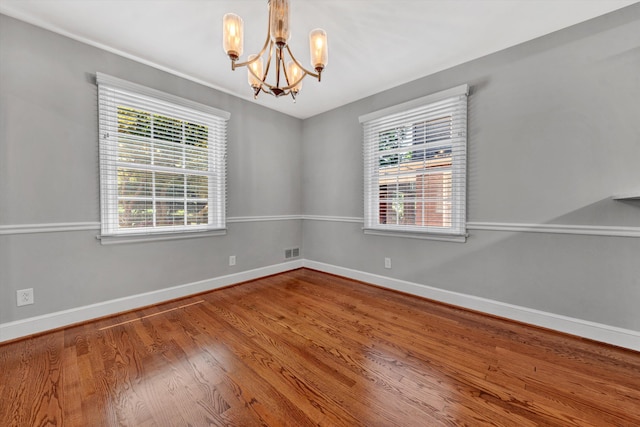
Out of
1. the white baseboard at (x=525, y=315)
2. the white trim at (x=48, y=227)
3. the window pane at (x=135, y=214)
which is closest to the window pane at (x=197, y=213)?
the window pane at (x=135, y=214)

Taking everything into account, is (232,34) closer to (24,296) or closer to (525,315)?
(24,296)

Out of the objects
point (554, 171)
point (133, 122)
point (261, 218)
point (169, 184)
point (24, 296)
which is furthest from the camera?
point (261, 218)

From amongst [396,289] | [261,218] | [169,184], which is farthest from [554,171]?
[169,184]

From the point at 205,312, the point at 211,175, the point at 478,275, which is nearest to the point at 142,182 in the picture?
the point at 211,175

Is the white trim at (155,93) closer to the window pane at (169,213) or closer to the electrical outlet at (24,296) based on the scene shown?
the window pane at (169,213)

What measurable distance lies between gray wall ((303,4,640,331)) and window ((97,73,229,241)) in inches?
97.6

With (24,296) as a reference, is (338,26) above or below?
above

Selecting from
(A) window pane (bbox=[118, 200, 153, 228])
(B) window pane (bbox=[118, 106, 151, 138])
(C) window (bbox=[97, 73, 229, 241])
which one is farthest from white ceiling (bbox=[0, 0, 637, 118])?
(A) window pane (bbox=[118, 200, 153, 228])

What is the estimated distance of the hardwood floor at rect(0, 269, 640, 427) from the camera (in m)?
1.24

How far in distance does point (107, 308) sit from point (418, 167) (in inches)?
134

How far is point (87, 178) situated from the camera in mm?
2205

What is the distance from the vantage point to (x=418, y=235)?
2.83m

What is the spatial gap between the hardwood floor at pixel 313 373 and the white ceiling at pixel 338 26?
2.47 metres

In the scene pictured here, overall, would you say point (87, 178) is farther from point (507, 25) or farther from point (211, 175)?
point (507, 25)
